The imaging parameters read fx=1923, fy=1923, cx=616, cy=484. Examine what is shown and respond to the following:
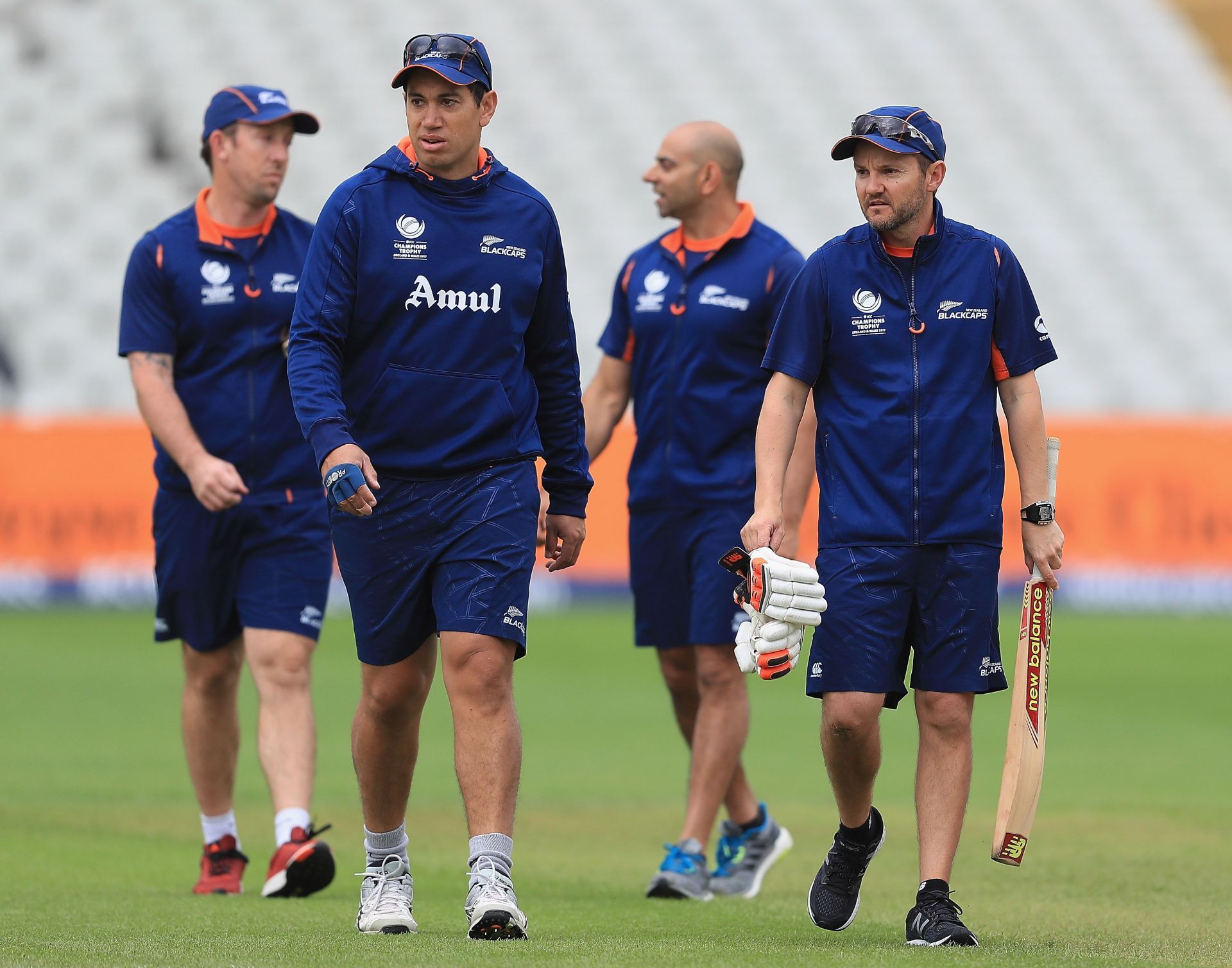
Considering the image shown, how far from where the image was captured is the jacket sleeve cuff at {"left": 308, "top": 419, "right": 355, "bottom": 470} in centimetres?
526

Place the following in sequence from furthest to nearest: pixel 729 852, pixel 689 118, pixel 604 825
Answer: pixel 689 118, pixel 604 825, pixel 729 852

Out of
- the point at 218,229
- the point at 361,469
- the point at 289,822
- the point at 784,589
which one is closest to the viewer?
the point at 361,469

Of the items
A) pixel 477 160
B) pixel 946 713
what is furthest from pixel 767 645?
pixel 477 160

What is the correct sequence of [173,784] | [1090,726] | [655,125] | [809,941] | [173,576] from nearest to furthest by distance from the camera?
1. [809,941]
2. [173,576]
3. [173,784]
4. [1090,726]
5. [655,125]

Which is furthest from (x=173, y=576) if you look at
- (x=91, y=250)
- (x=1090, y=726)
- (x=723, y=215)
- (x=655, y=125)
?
(x=655, y=125)

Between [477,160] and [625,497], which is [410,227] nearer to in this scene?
[477,160]

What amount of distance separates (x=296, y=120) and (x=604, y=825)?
11.2ft

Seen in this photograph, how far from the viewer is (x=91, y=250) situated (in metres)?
23.0

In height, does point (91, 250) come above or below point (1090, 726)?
above

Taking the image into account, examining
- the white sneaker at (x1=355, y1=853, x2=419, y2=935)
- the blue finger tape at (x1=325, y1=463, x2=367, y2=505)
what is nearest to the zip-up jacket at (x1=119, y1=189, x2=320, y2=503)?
the white sneaker at (x1=355, y1=853, x2=419, y2=935)

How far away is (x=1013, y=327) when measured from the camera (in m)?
5.67

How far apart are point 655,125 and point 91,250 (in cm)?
755

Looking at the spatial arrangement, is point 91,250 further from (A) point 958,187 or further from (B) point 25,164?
(A) point 958,187

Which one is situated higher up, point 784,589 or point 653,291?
point 653,291
